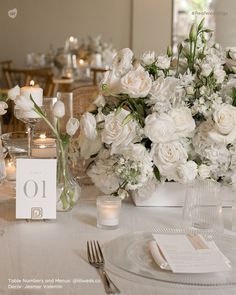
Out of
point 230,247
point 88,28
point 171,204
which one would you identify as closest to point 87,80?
point 88,28

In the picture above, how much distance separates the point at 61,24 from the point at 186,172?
6786 millimetres

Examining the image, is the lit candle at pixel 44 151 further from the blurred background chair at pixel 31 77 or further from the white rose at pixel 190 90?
the blurred background chair at pixel 31 77

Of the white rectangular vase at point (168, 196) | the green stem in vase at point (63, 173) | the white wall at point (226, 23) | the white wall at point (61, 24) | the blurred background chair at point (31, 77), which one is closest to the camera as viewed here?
the green stem in vase at point (63, 173)

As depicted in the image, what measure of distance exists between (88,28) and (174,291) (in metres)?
7.17

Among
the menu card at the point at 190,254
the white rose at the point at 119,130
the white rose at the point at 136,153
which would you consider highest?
the white rose at the point at 119,130

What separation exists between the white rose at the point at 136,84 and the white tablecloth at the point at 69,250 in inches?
14.0

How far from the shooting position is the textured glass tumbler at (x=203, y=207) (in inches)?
60.4

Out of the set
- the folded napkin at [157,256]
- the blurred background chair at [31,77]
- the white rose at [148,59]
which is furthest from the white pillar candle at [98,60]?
the folded napkin at [157,256]

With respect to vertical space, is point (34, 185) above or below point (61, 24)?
below

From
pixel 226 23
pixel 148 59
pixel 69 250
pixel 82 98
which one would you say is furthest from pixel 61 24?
pixel 69 250

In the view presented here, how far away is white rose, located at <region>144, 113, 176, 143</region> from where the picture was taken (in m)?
1.48

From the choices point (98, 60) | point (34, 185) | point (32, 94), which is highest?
point (32, 94)

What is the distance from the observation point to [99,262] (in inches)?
49.5

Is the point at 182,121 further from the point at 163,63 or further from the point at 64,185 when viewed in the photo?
the point at 64,185
